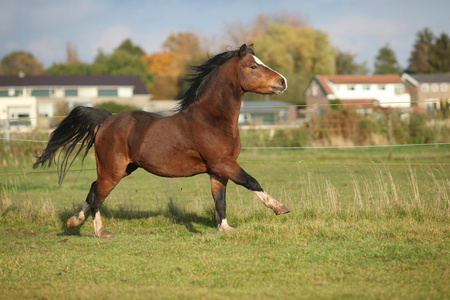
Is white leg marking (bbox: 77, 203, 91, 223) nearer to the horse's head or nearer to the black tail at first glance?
the black tail

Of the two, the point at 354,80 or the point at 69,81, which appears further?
the point at 354,80

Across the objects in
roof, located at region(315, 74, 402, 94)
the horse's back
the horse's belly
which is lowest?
the horse's belly

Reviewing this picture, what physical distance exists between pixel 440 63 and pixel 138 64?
49978 mm

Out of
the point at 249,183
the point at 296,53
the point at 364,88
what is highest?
the point at 296,53

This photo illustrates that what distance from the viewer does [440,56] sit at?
255 ft

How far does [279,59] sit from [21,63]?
190ft

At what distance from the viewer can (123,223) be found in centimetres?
887

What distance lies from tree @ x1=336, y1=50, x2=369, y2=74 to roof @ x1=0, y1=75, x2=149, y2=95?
42764 mm

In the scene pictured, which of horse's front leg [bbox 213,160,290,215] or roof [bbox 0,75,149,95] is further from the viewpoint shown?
roof [bbox 0,75,149,95]

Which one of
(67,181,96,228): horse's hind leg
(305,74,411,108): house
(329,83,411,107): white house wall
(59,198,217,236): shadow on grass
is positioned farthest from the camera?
(329,83,411,107): white house wall

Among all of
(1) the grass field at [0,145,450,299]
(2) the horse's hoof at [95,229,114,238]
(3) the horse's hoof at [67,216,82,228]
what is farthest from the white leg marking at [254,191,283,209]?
(3) the horse's hoof at [67,216,82,228]

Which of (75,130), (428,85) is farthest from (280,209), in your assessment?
(428,85)

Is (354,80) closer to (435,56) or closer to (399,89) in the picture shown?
(399,89)

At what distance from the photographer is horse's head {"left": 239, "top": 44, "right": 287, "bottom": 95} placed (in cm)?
716
